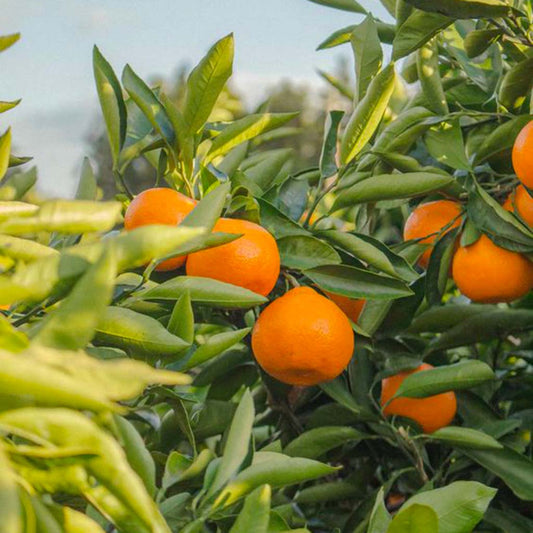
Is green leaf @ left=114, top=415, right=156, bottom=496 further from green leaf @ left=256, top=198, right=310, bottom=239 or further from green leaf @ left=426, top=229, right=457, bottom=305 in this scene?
green leaf @ left=426, top=229, right=457, bottom=305

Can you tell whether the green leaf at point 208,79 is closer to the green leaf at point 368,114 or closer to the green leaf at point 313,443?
the green leaf at point 368,114

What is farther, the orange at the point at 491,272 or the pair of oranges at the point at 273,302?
the orange at the point at 491,272

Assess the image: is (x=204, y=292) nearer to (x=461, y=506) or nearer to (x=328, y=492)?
(x=461, y=506)

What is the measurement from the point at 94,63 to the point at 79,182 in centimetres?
19

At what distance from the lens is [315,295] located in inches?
34.0

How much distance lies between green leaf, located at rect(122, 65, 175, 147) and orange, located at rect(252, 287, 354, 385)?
0.76 feet

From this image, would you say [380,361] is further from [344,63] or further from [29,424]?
[344,63]

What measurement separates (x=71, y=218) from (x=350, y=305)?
2.03 ft

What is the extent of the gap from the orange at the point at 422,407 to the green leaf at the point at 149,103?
439 mm

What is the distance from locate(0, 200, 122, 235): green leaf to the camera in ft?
1.40

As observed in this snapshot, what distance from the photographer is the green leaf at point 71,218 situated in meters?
0.43

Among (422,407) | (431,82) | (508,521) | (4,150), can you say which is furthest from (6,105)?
(508,521)

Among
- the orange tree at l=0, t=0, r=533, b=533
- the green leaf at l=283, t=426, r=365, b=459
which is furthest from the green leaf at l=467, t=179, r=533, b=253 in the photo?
the green leaf at l=283, t=426, r=365, b=459

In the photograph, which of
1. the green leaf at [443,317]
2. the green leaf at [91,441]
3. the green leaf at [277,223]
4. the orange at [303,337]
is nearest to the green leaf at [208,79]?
the green leaf at [277,223]
